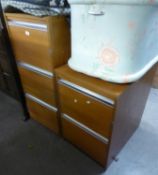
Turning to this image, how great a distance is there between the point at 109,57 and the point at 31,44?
22.3 inches

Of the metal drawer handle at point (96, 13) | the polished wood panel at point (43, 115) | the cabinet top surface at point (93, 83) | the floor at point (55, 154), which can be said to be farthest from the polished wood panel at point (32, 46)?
the floor at point (55, 154)

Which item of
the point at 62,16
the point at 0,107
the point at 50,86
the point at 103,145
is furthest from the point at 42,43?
the point at 0,107

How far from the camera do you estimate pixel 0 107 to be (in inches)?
72.6

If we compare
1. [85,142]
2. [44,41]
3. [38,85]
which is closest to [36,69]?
[38,85]

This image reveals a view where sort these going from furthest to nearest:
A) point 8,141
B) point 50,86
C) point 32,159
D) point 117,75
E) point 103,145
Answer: point 8,141 → point 32,159 → point 50,86 → point 103,145 → point 117,75

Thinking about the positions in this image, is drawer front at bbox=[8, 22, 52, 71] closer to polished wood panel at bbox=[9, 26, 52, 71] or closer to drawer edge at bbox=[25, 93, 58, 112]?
polished wood panel at bbox=[9, 26, 52, 71]

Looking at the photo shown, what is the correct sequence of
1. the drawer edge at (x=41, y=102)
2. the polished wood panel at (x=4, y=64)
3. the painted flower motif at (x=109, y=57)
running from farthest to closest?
the polished wood panel at (x=4, y=64)
the drawer edge at (x=41, y=102)
the painted flower motif at (x=109, y=57)

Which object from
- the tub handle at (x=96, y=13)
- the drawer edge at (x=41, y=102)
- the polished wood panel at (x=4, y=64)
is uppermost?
the tub handle at (x=96, y=13)

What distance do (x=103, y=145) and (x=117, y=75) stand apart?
51cm

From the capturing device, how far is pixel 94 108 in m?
0.95

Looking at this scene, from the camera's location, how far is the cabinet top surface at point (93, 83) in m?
0.82

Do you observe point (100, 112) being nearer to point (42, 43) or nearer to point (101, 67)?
point (101, 67)

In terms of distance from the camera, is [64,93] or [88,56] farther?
[64,93]

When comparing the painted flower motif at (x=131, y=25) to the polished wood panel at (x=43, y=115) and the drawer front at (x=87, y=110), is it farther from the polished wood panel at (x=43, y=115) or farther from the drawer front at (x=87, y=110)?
the polished wood panel at (x=43, y=115)
